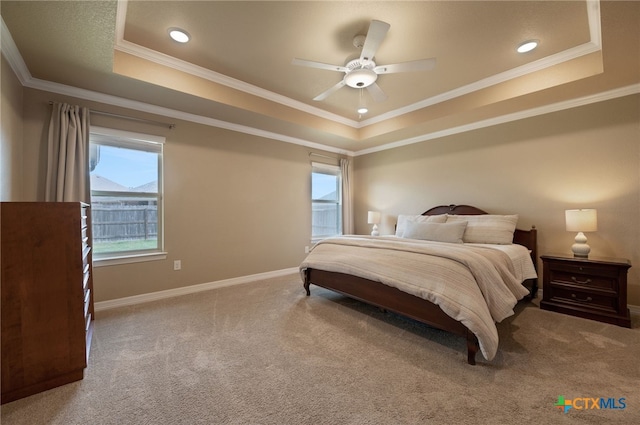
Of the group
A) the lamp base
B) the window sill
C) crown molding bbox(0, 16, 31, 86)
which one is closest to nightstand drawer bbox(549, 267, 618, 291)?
the lamp base

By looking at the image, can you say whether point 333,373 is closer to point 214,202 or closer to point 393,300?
point 393,300

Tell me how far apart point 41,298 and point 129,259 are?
1566 millimetres

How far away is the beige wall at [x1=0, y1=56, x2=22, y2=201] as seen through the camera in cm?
206

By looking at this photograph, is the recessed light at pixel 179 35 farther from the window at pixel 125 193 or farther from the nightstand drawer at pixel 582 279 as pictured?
the nightstand drawer at pixel 582 279

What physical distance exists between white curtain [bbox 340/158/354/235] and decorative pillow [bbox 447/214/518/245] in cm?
233

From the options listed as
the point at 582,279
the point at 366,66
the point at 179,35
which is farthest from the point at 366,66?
the point at 582,279

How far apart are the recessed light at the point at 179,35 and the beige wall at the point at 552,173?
3.69 metres

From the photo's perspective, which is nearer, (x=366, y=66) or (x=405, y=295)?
(x=405, y=295)

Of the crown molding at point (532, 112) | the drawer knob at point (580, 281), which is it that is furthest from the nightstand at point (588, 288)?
the crown molding at point (532, 112)

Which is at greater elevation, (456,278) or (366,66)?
(366,66)

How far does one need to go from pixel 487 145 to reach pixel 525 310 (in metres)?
2.25

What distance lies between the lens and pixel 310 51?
2.63 metres

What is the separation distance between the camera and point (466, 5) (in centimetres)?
205

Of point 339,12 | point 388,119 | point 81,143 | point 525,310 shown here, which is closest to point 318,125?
point 388,119
